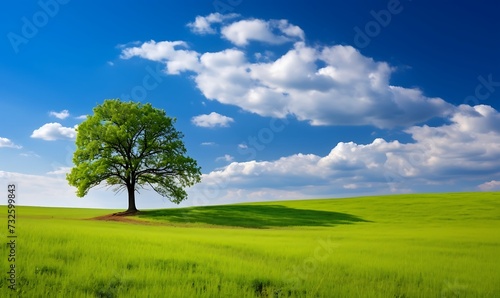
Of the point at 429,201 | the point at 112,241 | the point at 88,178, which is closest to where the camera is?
the point at 112,241

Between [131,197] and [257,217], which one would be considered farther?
[131,197]

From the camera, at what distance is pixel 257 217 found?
51.3 meters

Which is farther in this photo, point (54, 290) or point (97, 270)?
point (97, 270)

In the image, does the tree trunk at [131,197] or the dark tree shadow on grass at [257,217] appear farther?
the tree trunk at [131,197]

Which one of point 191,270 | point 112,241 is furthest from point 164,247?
point 191,270

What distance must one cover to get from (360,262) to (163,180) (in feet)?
146

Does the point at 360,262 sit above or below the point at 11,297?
below

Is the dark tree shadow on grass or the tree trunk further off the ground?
the tree trunk

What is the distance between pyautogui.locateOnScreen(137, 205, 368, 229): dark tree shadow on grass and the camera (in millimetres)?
45875

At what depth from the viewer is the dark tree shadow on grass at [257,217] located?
45875mm

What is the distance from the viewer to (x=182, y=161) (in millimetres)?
53750

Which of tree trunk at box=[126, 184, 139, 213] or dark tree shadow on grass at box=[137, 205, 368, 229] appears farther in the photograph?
tree trunk at box=[126, 184, 139, 213]

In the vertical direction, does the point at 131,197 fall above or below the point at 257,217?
above

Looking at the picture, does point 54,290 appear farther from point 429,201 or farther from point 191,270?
point 429,201
